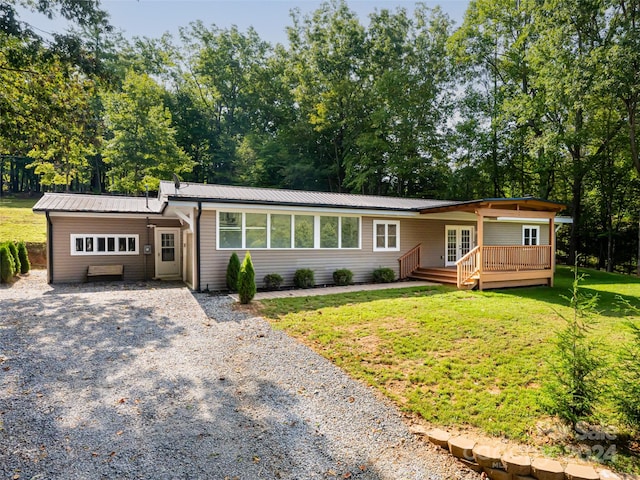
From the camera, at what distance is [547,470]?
2.78 metres

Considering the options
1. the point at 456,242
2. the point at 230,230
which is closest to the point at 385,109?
the point at 456,242

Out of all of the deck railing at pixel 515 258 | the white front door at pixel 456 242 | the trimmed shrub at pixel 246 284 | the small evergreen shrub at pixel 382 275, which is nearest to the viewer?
the trimmed shrub at pixel 246 284

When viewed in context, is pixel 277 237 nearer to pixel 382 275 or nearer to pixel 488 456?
pixel 382 275

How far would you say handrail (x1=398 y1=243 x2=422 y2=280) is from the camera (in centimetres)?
1316

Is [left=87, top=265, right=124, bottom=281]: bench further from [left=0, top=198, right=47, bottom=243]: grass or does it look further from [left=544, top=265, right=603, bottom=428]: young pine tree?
[left=544, top=265, right=603, bottom=428]: young pine tree

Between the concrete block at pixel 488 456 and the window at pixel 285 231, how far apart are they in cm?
846

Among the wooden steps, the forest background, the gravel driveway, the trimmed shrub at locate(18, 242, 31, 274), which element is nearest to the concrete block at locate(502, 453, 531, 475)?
the gravel driveway

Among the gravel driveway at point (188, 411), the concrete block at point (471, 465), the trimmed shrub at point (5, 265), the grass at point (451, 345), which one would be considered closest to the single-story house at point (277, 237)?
the trimmed shrub at point (5, 265)

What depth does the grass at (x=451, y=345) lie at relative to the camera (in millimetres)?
3785

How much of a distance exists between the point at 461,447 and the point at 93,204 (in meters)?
13.8

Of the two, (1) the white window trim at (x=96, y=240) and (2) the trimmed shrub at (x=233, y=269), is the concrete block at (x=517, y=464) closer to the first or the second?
(2) the trimmed shrub at (x=233, y=269)

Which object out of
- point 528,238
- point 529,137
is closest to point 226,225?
point 528,238

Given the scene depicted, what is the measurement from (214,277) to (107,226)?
534 cm

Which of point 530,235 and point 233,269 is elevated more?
point 530,235
